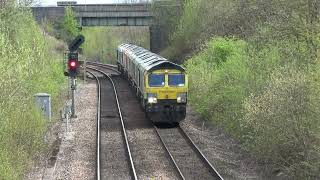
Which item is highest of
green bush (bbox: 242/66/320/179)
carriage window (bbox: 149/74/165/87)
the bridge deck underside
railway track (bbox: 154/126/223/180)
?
the bridge deck underside

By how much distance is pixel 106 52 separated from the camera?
327 feet

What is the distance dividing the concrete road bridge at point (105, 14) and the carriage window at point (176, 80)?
4361 centimetres

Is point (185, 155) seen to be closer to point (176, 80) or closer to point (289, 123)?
point (289, 123)

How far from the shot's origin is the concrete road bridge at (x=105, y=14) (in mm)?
67750

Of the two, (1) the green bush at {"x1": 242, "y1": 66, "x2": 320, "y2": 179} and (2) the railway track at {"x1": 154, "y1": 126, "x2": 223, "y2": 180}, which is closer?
(1) the green bush at {"x1": 242, "y1": 66, "x2": 320, "y2": 179}

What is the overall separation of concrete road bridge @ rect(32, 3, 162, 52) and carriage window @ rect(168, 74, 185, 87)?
143 ft

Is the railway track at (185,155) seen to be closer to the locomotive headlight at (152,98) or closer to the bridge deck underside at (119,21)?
the locomotive headlight at (152,98)

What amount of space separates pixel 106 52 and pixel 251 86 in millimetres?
81219

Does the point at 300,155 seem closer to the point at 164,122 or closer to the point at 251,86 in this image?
the point at 251,86

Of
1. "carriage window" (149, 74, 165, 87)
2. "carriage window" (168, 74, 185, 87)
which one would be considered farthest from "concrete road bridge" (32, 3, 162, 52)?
"carriage window" (149, 74, 165, 87)

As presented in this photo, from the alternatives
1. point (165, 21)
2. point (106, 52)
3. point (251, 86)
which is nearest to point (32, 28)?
point (251, 86)

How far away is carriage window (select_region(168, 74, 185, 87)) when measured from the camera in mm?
22703

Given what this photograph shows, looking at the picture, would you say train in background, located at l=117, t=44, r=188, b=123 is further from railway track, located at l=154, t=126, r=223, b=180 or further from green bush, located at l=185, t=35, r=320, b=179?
green bush, located at l=185, t=35, r=320, b=179

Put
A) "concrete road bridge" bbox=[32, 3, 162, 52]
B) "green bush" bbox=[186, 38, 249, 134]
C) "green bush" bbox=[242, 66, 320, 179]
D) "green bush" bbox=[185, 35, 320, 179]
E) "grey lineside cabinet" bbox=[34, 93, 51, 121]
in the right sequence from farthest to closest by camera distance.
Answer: "concrete road bridge" bbox=[32, 3, 162, 52]
"grey lineside cabinet" bbox=[34, 93, 51, 121]
"green bush" bbox=[186, 38, 249, 134]
"green bush" bbox=[185, 35, 320, 179]
"green bush" bbox=[242, 66, 320, 179]
